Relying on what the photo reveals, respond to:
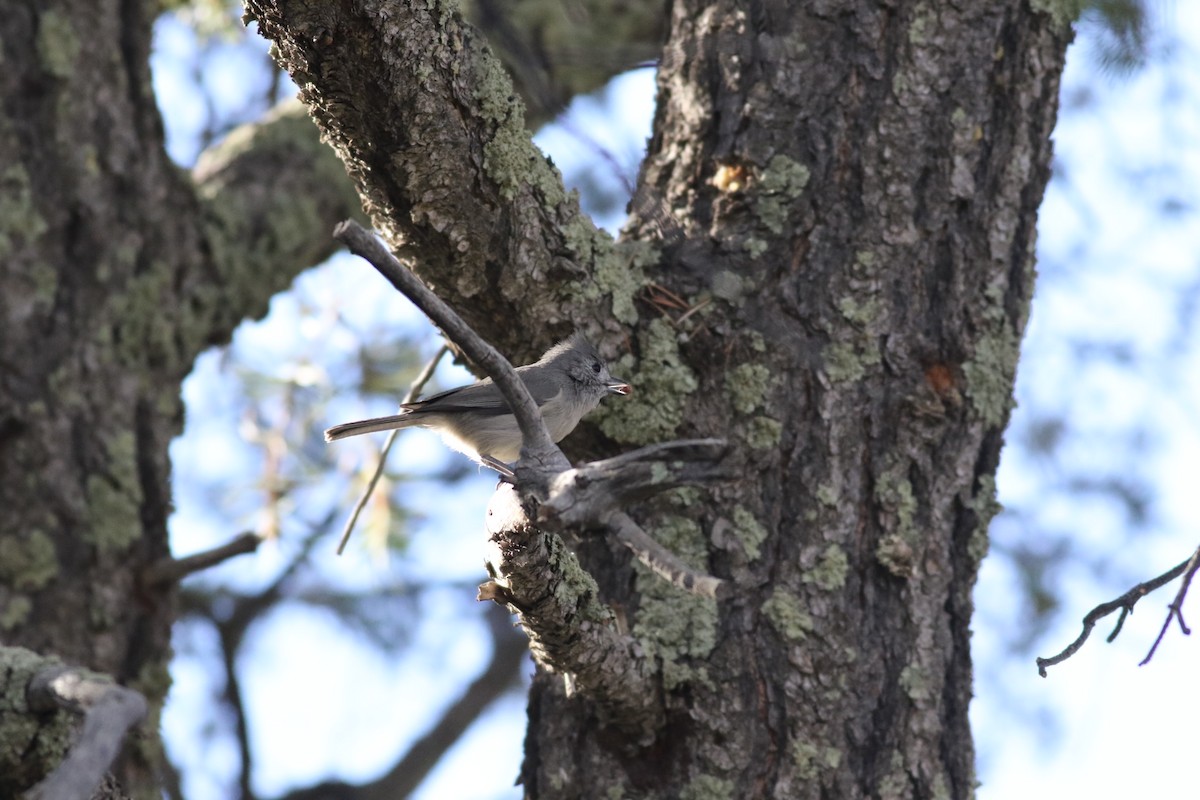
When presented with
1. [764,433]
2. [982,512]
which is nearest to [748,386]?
[764,433]

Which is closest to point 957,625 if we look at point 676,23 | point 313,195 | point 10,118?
point 676,23

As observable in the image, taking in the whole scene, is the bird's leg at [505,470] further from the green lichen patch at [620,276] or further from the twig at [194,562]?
the twig at [194,562]

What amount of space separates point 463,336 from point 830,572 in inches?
55.0

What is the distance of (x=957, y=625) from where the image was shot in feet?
9.86

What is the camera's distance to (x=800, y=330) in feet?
10.0

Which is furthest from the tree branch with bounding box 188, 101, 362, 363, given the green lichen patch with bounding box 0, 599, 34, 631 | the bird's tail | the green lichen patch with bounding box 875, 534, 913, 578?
the green lichen patch with bounding box 875, 534, 913, 578

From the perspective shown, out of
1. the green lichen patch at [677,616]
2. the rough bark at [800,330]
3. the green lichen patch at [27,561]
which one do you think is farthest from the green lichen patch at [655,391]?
the green lichen patch at [27,561]

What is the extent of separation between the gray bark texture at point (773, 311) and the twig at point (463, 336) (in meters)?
0.37

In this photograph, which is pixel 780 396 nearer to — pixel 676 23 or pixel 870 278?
pixel 870 278

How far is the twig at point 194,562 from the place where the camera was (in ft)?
12.0

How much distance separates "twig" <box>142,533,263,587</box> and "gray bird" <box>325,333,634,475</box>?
44 centimetres

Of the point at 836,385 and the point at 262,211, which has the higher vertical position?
the point at 262,211

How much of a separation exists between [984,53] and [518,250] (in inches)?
53.5

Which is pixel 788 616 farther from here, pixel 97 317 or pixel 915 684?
pixel 97 317
